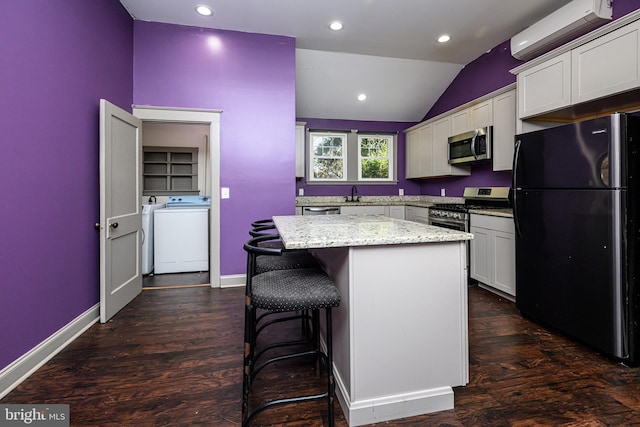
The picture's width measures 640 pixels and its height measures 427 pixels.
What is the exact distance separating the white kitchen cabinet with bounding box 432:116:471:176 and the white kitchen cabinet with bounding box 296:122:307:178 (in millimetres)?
2061

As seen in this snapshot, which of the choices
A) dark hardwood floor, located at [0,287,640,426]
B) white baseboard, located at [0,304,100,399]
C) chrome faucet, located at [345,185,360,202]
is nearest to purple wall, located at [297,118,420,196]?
chrome faucet, located at [345,185,360,202]

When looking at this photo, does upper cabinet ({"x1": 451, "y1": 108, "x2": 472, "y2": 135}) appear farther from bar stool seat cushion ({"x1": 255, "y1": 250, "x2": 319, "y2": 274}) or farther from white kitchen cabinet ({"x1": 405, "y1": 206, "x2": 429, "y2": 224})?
bar stool seat cushion ({"x1": 255, "y1": 250, "x2": 319, "y2": 274})

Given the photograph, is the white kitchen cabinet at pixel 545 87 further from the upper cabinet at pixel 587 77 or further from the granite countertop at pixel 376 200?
the granite countertop at pixel 376 200

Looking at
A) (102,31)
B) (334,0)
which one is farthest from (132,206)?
(334,0)

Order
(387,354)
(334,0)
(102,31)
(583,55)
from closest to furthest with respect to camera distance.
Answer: (387,354), (583,55), (102,31), (334,0)

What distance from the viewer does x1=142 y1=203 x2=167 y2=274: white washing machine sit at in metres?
4.07

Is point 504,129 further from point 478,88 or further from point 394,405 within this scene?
point 394,405

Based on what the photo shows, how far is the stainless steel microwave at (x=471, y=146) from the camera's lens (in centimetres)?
378

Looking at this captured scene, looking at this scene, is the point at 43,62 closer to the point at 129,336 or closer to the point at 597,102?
the point at 129,336

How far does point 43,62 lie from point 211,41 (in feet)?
6.13

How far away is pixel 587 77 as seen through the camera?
7.84 ft

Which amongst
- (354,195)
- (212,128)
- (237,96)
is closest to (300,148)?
(354,195)

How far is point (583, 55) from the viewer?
2.41m

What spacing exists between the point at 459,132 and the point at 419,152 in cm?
104
